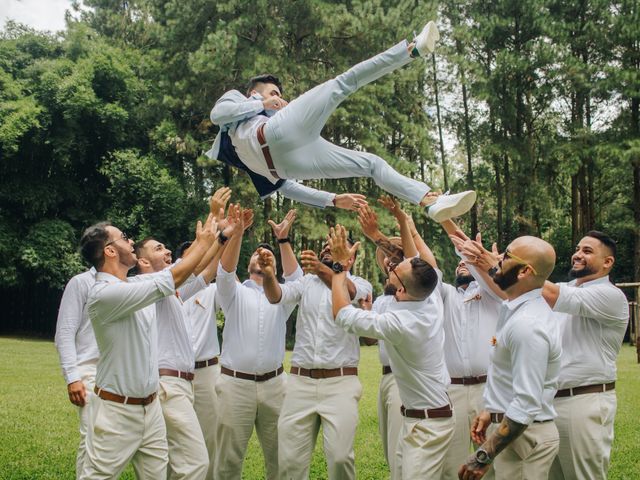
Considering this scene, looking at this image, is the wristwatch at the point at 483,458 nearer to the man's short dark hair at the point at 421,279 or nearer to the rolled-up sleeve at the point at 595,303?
the man's short dark hair at the point at 421,279

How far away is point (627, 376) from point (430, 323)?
13.2m

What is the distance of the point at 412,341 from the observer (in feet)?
14.8

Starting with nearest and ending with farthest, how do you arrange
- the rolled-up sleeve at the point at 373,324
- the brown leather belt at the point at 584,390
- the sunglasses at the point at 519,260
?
the sunglasses at the point at 519,260 < the rolled-up sleeve at the point at 373,324 < the brown leather belt at the point at 584,390

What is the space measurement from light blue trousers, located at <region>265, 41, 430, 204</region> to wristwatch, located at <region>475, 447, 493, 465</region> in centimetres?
190

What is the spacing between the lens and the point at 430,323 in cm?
455

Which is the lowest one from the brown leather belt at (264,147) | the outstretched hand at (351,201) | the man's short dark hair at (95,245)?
the man's short dark hair at (95,245)

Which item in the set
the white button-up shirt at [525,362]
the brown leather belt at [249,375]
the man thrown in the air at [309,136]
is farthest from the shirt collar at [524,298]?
the brown leather belt at [249,375]

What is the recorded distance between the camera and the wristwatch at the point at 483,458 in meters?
3.75

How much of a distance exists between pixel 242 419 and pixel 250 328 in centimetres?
82

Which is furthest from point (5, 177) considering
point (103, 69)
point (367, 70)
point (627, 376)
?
point (367, 70)

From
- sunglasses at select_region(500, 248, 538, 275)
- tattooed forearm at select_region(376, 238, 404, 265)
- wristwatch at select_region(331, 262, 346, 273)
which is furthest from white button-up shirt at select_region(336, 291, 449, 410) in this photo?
tattooed forearm at select_region(376, 238, 404, 265)

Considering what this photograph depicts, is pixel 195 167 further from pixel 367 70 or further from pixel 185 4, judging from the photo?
pixel 367 70

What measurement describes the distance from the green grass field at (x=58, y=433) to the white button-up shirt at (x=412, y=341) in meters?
2.80

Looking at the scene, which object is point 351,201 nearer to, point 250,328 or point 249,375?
point 250,328
